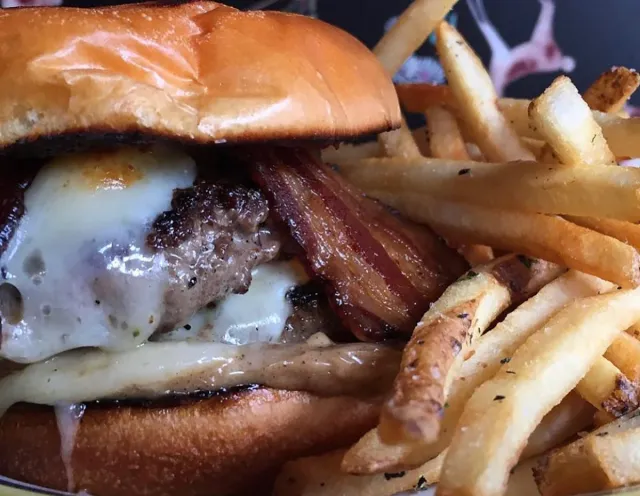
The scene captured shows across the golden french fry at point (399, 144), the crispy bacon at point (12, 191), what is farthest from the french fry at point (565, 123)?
the crispy bacon at point (12, 191)

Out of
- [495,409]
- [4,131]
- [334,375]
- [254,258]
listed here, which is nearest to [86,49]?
[4,131]

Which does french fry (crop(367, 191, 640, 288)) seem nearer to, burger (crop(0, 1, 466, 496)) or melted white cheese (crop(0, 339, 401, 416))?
burger (crop(0, 1, 466, 496))

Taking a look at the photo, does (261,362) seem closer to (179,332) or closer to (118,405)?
(179,332)

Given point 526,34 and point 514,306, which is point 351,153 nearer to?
point 514,306

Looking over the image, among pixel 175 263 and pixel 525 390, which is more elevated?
pixel 525 390

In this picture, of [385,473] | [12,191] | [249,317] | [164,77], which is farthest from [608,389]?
[12,191]

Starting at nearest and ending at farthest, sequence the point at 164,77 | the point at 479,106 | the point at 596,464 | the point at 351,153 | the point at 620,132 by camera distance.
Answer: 1. the point at 596,464
2. the point at 164,77
3. the point at 620,132
4. the point at 479,106
5. the point at 351,153
